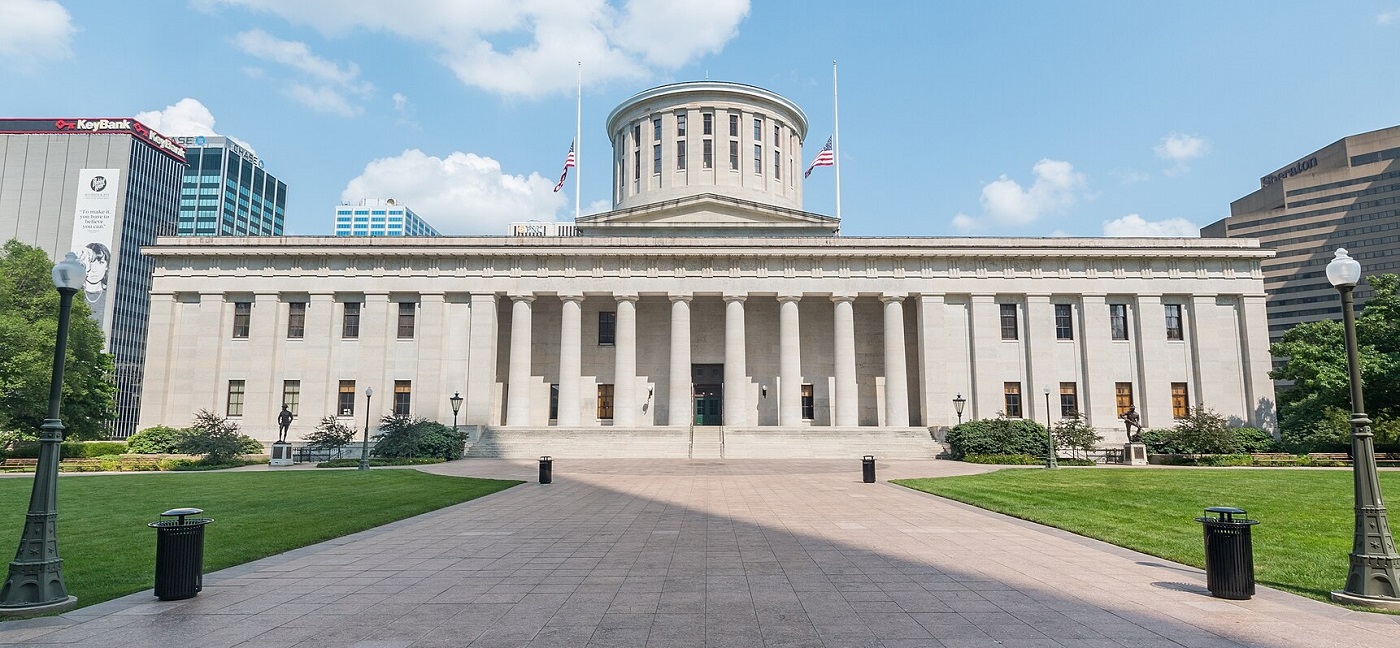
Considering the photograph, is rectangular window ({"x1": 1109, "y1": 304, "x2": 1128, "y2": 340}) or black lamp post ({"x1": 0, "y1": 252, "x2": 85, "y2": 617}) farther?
rectangular window ({"x1": 1109, "y1": 304, "x2": 1128, "y2": 340})

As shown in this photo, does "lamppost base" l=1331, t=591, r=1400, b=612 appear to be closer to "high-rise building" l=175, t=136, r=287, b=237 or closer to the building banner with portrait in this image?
the building banner with portrait

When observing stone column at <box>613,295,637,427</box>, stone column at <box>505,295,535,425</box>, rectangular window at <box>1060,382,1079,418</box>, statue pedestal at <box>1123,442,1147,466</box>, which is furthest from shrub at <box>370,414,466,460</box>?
rectangular window at <box>1060,382,1079,418</box>

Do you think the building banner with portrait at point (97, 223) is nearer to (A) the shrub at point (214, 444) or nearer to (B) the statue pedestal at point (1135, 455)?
(A) the shrub at point (214, 444)

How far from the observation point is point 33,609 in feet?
27.4

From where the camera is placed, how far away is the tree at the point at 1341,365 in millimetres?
34812

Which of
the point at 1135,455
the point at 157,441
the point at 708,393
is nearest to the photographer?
the point at 1135,455

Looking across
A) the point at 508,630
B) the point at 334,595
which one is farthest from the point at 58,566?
the point at 508,630

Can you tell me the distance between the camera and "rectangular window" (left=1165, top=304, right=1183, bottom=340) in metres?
46.3

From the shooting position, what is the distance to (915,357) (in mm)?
49031

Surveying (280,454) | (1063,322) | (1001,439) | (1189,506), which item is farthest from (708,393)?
(1189,506)

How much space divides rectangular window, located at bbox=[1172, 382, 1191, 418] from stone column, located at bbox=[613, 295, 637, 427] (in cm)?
3330

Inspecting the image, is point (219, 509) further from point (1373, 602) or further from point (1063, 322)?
point (1063, 322)

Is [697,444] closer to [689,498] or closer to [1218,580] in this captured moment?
[689,498]

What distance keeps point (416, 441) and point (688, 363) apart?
1658 centimetres
